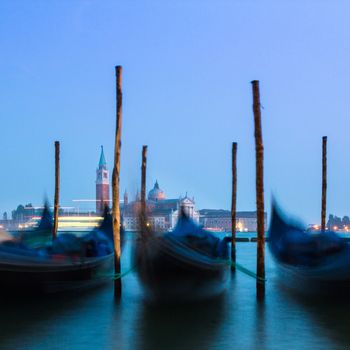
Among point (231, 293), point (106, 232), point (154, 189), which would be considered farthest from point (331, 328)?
point (154, 189)

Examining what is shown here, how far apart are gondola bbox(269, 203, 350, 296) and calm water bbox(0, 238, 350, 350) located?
0.31 metres

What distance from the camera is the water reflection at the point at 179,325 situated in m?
6.41

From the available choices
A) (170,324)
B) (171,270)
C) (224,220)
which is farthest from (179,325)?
(224,220)

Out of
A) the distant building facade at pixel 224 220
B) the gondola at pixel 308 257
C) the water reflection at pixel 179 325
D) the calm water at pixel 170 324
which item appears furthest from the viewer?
the distant building facade at pixel 224 220

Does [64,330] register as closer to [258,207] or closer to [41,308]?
[41,308]

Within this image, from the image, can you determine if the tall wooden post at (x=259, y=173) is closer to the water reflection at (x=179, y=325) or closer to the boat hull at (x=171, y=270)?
the boat hull at (x=171, y=270)

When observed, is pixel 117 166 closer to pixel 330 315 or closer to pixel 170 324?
pixel 170 324

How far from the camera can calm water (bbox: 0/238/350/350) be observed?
6.54 m

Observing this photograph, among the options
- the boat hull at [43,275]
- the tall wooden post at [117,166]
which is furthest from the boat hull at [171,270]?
the boat hull at [43,275]

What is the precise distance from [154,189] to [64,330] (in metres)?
110

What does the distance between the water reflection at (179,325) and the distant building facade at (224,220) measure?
114328 millimetres

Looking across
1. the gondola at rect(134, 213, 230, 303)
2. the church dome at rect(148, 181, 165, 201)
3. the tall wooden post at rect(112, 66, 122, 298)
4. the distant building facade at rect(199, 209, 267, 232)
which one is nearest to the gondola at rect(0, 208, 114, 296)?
the tall wooden post at rect(112, 66, 122, 298)

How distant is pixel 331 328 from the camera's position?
7.36 meters

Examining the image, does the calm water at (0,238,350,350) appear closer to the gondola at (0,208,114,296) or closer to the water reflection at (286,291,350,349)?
the water reflection at (286,291,350,349)
